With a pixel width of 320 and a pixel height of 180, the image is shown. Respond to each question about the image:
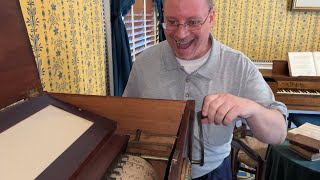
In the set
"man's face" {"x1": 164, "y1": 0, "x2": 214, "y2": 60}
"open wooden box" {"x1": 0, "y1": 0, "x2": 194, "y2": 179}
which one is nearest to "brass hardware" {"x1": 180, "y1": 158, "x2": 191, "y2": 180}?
"open wooden box" {"x1": 0, "y1": 0, "x2": 194, "y2": 179}

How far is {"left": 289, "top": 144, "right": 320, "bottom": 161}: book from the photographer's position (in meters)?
1.71

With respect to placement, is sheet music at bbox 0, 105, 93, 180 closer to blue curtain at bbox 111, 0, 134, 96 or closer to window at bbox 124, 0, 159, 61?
blue curtain at bbox 111, 0, 134, 96

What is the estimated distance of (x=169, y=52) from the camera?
128 centimetres

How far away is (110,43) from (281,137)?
1.40 m

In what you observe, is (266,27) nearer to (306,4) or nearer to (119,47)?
(306,4)

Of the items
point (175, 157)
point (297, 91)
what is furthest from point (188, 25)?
point (297, 91)

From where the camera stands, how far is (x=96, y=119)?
0.60m

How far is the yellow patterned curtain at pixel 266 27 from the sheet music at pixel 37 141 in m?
3.64

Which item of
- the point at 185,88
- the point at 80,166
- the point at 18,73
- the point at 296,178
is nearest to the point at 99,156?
the point at 80,166

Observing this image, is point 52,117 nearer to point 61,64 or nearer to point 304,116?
point 61,64

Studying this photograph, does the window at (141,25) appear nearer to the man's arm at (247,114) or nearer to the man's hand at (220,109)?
the man's arm at (247,114)

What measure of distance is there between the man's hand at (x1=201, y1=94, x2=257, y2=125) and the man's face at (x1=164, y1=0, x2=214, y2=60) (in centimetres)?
38

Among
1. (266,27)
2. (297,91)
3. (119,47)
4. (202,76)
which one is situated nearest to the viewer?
(202,76)

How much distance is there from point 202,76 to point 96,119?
0.67 metres
